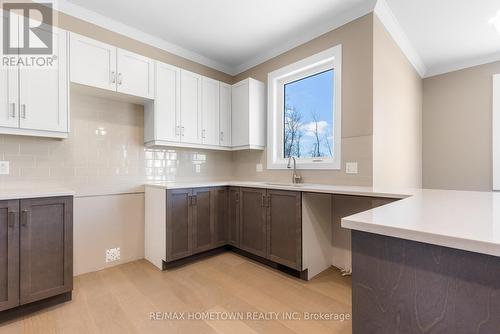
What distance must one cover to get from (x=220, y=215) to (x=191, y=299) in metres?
1.12

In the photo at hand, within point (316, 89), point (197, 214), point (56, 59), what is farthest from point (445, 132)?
point (56, 59)

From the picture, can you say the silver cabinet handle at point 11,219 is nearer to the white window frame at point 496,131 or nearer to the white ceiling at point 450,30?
the white ceiling at point 450,30

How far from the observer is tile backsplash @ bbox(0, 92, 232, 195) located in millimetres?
2141

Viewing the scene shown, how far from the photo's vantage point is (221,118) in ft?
11.0

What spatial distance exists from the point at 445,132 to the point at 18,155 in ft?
17.0

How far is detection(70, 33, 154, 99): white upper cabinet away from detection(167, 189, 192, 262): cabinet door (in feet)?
3.79

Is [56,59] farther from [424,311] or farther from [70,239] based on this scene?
[424,311]

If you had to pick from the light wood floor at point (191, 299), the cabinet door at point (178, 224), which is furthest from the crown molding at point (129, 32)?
the light wood floor at point (191, 299)

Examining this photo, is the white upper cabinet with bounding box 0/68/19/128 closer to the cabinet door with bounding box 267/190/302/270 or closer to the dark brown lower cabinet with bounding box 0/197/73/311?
the dark brown lower cabinet with bounding box 0/197/73/311

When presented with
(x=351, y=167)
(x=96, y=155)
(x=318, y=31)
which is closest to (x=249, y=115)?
(x=318, y=31)

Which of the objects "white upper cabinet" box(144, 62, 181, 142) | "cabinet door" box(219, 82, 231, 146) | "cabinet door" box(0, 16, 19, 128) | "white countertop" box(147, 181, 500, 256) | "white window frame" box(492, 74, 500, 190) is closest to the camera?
"white countertop" box(147, 181, 500, 256)

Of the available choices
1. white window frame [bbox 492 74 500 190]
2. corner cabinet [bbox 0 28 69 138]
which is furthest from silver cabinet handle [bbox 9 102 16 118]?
white window frame [bbox 492 74 500 190]

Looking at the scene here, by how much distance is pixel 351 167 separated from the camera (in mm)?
2410

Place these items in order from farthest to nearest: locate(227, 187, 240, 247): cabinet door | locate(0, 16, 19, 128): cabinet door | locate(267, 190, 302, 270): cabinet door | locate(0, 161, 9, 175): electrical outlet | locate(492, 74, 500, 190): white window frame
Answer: locate(492, 74, 500, 190): white window frame → locate(227, 187, 240, 247): cabinet door → locate(267, 190, 302, 270): cabinet door → locate(0, 161, 9, 175): electrical outlet → locate(0, 16, 19, 128): cabinet door
